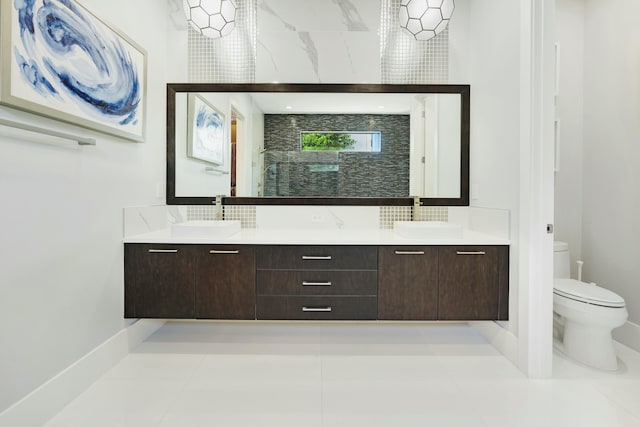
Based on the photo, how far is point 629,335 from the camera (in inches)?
95.8

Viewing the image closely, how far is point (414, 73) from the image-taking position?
2875 mm

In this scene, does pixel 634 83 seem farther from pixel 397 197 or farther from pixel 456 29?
pixel 397 197

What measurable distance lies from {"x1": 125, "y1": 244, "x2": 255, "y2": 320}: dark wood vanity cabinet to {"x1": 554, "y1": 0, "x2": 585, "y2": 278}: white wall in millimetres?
2592

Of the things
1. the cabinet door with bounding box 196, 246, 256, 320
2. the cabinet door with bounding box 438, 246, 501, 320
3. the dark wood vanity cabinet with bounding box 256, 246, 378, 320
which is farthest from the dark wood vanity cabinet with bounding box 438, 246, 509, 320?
the cabinet door with bounding box 196, 246, 256, 320

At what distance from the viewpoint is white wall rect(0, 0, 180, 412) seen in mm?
1470

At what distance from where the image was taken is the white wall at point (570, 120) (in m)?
2.87

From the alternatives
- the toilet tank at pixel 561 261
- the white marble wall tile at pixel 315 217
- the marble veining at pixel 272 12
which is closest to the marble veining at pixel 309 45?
the marble veining at pixel 272 12

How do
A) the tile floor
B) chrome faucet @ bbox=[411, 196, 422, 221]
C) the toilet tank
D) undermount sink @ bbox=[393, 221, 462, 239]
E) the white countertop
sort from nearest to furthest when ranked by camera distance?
the tile floor
the white countertop
undermount sink @ bbox=[393, 221, 462, 239]
the toilet tank
chrome faucet @ bbox=[411, 196, 422, 221]

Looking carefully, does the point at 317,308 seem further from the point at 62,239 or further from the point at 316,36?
the point at 316,36

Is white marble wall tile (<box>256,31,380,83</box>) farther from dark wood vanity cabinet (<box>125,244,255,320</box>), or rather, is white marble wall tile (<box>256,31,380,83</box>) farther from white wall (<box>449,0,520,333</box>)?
dark wood vanity cabinet (<box>125,244,255,320</box>)

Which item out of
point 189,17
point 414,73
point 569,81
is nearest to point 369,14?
point 414,73

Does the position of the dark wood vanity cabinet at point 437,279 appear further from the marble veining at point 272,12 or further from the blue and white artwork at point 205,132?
the marble veining at point 272,12

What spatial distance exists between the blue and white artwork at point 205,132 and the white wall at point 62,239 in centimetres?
43

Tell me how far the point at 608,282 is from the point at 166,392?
3.22 m
